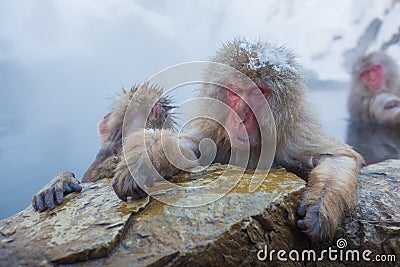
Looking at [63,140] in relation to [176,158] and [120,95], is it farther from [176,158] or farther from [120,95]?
[176,158]

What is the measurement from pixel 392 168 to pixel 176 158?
5.11 feet

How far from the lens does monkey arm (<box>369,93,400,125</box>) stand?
6.29 m

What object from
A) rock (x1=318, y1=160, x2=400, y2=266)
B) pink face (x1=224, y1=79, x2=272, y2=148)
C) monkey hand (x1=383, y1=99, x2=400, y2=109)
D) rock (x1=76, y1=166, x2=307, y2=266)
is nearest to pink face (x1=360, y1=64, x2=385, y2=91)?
monkey hand (x1=383, y1=99, x2=400, y2=109)

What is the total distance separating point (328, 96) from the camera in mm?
8148

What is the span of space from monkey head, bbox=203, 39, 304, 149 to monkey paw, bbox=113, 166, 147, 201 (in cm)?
70

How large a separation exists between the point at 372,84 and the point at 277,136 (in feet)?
19.8

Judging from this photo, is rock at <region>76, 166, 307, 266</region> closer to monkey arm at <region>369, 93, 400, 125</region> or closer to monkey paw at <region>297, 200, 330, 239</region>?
monkey paw at <region>297, 200, 330, 239</region>

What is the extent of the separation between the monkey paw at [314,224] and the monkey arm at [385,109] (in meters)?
5.20

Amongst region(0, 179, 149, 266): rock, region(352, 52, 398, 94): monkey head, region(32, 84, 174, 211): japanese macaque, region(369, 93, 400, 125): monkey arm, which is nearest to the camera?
region(0, 179, 149, 266): rock

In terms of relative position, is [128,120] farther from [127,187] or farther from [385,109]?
[385,109]

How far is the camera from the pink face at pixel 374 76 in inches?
288

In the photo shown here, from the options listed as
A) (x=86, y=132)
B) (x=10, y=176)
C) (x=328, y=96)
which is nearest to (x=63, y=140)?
(x=86, y=132)

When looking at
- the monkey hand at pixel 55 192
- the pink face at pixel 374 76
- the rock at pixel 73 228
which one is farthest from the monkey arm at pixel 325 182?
the pink face at pixel 374 76

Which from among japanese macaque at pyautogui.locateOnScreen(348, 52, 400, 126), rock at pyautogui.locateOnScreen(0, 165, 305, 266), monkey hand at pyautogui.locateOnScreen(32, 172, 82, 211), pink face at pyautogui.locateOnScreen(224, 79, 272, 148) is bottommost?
rock at pyautogui.locateOnScreen(0, 165, 305, 266)
